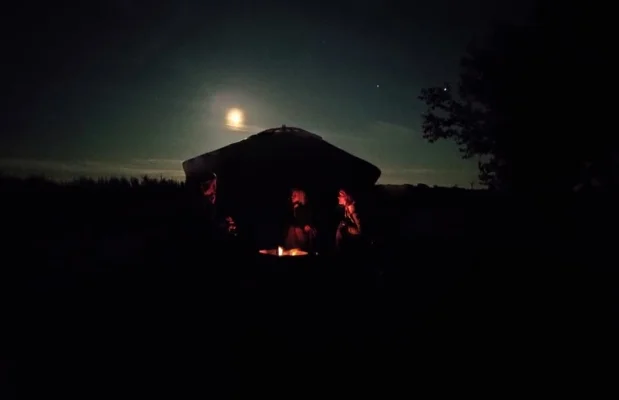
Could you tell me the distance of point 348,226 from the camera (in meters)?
11.5

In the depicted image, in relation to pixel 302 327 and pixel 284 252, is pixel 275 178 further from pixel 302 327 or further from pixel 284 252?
pixel 302 327

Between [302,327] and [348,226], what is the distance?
4518 mm

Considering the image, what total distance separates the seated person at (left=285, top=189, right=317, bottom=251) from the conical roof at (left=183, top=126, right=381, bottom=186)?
42 centimetres

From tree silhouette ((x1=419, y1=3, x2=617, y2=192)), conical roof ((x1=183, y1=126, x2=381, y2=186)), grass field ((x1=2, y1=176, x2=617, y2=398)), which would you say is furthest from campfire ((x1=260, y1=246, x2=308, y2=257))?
tree silhouette ((x1=419, y1=3, x2=617, y2=192))

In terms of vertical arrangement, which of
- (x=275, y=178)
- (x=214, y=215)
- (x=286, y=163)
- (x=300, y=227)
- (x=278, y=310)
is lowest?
→ (x=278, y=310)

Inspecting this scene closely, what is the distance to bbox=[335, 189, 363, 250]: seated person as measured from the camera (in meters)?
11.4

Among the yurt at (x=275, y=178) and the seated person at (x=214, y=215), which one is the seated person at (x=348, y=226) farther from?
the seated person at (x=214, y=215)

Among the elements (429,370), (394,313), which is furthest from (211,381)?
(394,313)

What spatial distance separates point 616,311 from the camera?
8.35 meters

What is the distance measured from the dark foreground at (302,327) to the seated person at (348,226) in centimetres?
52

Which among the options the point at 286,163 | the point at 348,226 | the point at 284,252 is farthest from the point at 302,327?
the point at 286,163

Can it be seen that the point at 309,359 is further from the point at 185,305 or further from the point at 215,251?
the point at 215,251

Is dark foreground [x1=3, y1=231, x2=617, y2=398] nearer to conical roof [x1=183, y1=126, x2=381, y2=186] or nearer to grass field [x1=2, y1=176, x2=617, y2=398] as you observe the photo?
grass field [x1=2, y1=176, x2=617, y2=398]

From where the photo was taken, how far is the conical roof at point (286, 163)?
11.3 meters
